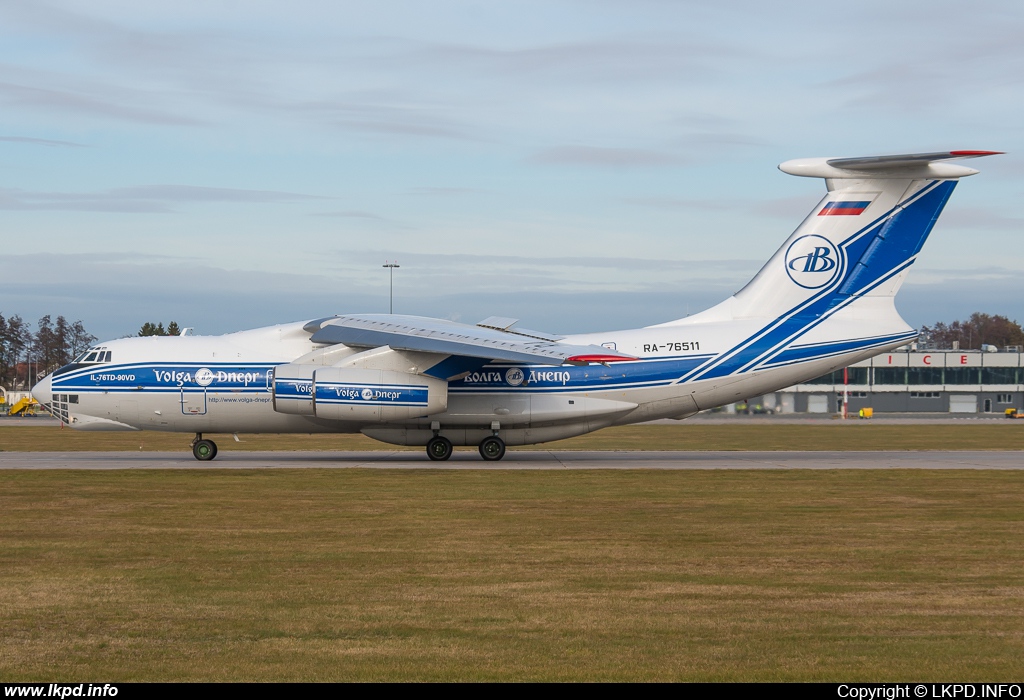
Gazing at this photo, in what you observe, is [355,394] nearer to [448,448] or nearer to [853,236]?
[448,448]

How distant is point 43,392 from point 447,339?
10.8m

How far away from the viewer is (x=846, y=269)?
2622 centimetres

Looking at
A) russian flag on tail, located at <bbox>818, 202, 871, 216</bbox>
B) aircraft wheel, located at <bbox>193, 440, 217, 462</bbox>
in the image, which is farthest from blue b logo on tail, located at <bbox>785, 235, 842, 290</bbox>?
aircraft wheel, located at <bbox>193, 440, 217, 462</bbox>

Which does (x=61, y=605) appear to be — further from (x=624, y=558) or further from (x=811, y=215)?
(x=811, y=215)

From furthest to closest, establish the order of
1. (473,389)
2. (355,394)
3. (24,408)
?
(24,408), (473,389), (355,394)

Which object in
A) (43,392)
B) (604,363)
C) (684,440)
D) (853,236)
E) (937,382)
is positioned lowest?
(684,440)

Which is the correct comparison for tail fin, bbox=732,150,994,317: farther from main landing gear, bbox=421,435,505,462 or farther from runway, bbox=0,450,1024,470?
main landing gear, bbox=421,435,505,462

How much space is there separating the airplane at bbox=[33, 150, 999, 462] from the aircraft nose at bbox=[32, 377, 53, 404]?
0.07 metres

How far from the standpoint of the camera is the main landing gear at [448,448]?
26.7 meters

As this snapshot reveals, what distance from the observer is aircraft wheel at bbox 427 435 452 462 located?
87.5 feet

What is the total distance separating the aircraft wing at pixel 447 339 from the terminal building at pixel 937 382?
70904 millimetres

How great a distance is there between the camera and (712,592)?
1016 cm

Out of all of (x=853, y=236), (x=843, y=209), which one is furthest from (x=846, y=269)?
(x=843, y=209)

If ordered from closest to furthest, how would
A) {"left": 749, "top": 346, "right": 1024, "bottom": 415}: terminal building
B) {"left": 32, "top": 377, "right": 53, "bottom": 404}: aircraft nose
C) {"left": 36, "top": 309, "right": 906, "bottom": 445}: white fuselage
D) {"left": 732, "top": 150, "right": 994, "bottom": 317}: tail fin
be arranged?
{"left": 732, "top": 150, "right": 994, "bottom": 317}: tail fin → {"left": 36, "top": 309, "right": 906, "bottom": 445}: white fuselage → {"left": 32, "top": 377, "right": 53, "bottom": 404}: aircraft nose → {"left": 749, "top": 346, "right": 1024, "bottom": 415}: terminal building
